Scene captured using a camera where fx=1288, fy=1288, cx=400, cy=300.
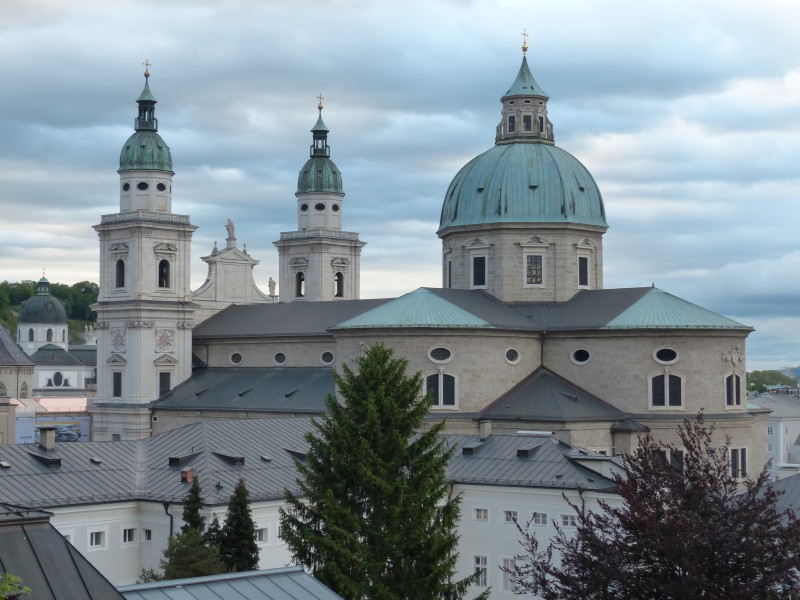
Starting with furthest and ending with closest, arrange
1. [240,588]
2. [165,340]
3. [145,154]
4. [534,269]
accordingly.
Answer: [145,154]
[165,340]
[534,269]
[240,588]

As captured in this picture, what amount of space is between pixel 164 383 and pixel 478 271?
986 inches

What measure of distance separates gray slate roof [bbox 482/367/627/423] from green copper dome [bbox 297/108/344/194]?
4078 cm

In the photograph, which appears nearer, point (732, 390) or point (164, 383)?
point (732, 390)

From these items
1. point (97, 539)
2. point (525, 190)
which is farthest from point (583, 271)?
point (97, 539)

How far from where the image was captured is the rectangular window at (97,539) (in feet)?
131

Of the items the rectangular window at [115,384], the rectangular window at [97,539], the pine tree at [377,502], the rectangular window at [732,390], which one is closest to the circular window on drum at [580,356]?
the rectangular window at [732,390]

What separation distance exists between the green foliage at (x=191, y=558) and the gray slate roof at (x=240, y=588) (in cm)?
1033

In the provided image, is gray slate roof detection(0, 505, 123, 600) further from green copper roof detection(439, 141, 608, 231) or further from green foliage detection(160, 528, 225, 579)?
green copper roof detection(439, 141, 608, 231)

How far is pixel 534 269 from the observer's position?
220ft

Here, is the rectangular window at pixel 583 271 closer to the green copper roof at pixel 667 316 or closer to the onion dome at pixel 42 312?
the green copper roof at pixel 667 316

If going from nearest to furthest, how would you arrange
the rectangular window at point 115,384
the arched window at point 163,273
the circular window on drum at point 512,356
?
1. the circular window on drum at point 512,356
2. the rectangular window at point 115,384
3. the arched window at point 163,273

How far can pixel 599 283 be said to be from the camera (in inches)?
2707

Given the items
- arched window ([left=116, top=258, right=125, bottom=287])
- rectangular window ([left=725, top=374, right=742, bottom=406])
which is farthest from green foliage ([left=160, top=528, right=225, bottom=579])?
arched window ([left=116, top=258, right=125, bottom=287])

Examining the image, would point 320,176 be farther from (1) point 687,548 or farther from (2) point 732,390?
(1) point 687,548
